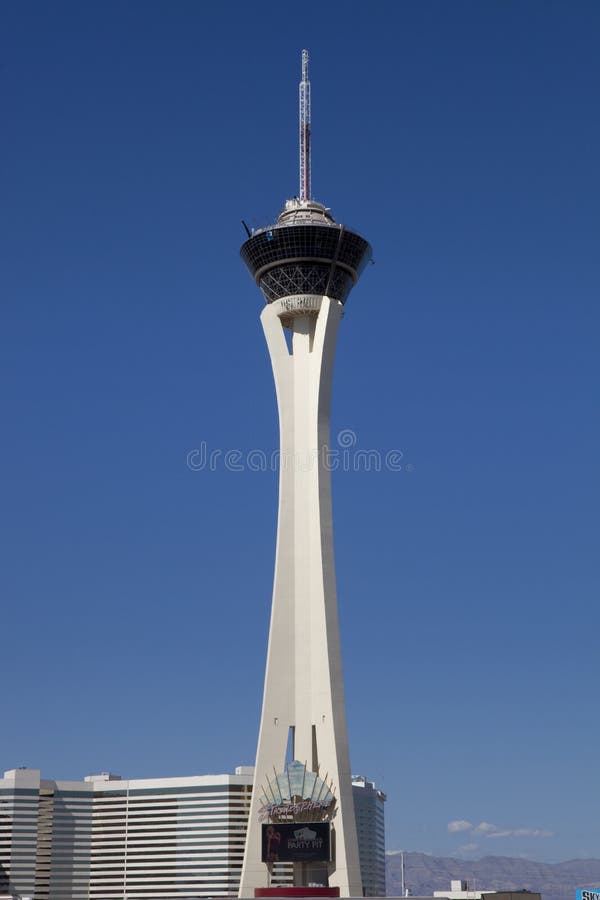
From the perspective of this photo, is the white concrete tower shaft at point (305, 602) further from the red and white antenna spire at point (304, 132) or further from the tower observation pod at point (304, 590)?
the red and white antenna spire at point (304, 132)

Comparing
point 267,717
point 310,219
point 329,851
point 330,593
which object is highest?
point 310,219

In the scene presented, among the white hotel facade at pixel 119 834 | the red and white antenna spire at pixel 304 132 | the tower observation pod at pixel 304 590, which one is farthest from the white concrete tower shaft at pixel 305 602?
the white hotel facade at pixel 119 834

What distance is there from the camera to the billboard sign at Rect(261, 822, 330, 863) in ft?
304

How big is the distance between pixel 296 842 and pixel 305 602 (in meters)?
20.6

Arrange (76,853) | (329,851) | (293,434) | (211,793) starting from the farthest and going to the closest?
(76,853) < (211,793) < (293,434) < (329,851)

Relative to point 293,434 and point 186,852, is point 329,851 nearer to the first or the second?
point 293,434

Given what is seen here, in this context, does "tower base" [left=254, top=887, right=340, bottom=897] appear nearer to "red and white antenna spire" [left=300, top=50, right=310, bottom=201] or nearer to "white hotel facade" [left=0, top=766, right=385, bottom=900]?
"red and white antenna spire" [left=300, top=50, right=310, bottom=201]

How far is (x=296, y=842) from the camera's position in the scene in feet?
306

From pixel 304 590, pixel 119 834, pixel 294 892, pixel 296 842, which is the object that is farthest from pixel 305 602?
pixel 119 834

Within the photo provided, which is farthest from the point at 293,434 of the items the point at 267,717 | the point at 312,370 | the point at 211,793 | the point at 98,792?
the point at 98,792

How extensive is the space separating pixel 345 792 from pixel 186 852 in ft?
278

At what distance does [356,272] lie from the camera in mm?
113125

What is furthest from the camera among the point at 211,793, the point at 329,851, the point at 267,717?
the point at 211,793

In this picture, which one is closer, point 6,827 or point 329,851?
point 329,851
